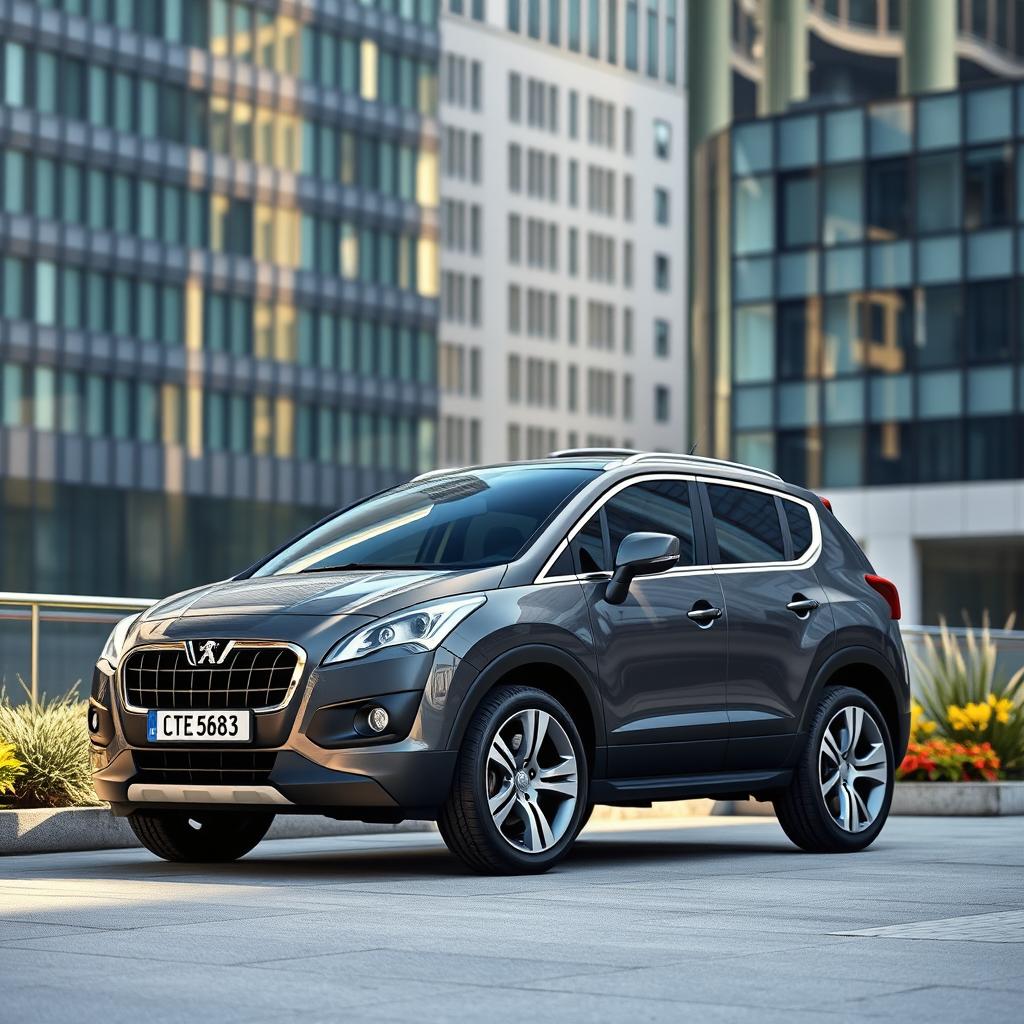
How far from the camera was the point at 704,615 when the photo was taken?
11.0m

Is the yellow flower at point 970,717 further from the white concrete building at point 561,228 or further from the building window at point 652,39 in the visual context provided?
the building window at point 652,39

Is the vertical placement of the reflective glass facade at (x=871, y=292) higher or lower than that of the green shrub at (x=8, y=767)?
higher

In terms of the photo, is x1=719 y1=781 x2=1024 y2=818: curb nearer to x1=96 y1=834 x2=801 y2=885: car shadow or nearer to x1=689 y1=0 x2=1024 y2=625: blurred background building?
x1=96 y1=834 x2=801 y2=885: car shadow

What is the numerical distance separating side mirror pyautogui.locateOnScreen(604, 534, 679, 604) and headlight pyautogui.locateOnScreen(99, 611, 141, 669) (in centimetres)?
204

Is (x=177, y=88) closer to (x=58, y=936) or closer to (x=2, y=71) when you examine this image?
(x=2, y=71)

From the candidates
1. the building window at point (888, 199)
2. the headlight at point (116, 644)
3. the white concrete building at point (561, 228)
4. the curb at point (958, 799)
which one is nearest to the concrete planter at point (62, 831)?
the headlight at point (116, 644)

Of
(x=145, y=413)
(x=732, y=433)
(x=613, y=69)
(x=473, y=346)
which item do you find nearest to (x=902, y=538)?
(x=732, y=433)

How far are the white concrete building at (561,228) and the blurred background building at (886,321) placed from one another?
42240 millimetres

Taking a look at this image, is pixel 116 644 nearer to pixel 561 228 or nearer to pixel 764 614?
pixel 764 614

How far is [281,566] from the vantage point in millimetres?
11016

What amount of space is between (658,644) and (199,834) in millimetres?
2242

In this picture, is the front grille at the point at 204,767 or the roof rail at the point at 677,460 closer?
the front grille at the point at 204,767

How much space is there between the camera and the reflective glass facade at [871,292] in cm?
5931

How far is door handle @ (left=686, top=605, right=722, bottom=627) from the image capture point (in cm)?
1091
